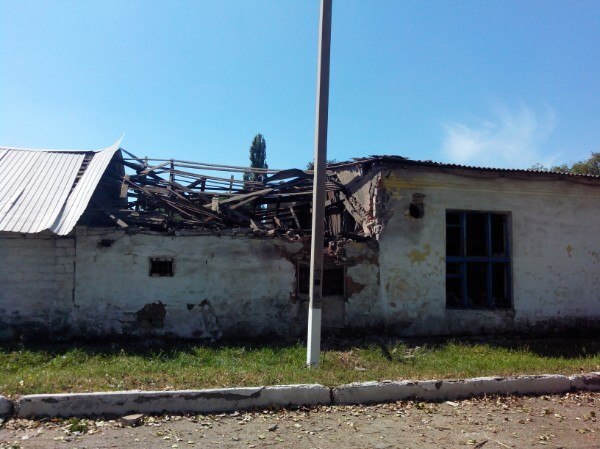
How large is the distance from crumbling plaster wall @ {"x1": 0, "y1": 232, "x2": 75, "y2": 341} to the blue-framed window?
7.28 metres

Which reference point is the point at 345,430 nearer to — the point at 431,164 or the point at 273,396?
the point at 273,396

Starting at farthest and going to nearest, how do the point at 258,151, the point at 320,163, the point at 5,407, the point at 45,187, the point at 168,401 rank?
the point at 258,151 → the point at 45,187 → the point at 320,163 → the point at 168,401 → the point at 5,407

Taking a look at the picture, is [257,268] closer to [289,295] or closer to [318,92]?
[289,295]

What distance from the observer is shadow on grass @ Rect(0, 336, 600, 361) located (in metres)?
8.05

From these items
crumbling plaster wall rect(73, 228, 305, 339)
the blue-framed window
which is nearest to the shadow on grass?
crumbling plaster wall rect(73, 228, 305, 339)

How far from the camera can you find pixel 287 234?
9.57 metres

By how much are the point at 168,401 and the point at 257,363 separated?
2.09 meters

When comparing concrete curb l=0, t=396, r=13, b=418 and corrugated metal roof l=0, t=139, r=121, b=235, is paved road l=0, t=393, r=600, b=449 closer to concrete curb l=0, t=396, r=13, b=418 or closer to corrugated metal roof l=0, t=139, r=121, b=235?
concrete curb l=0, t=396, r=13, b=418

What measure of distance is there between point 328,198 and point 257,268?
313cm

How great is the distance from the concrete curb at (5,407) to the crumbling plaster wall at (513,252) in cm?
638

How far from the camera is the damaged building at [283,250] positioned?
892 centimetres

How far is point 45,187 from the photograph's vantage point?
10031mm

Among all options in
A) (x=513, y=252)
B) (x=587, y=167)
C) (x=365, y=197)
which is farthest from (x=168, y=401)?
(x=587, y=167)

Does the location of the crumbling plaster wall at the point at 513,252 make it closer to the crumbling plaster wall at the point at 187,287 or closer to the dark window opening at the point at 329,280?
the dark window opening at the point at 329,280
